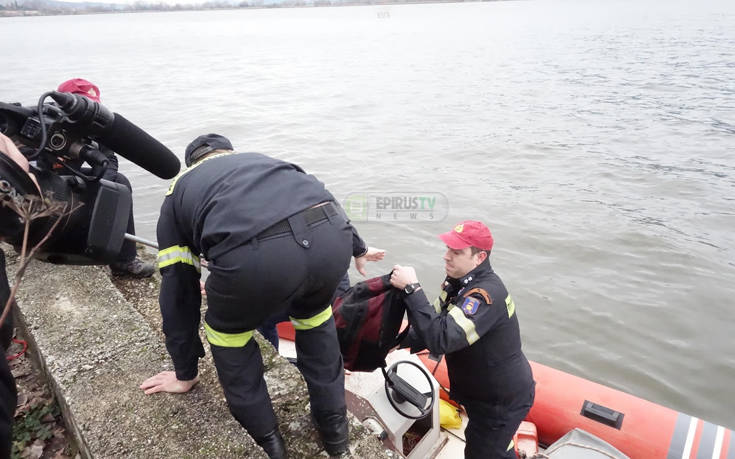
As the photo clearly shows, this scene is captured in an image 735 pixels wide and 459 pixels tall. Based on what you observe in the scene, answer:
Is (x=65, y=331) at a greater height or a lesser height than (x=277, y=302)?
lesser

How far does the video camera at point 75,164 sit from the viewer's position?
1.58 meters

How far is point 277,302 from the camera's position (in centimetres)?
172

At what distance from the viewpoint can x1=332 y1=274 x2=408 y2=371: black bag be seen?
2.59 metres

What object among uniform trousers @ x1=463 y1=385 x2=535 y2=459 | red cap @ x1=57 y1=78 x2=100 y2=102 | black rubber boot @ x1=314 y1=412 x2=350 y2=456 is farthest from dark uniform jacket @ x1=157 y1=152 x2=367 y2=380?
red cap @ x1=57 y1=78 x2=100 y2=102

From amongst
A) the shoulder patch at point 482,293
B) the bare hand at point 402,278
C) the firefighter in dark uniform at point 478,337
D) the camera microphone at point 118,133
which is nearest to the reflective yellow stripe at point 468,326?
the firefighter in dark uniform at point 478,337

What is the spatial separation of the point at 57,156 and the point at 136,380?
115cm

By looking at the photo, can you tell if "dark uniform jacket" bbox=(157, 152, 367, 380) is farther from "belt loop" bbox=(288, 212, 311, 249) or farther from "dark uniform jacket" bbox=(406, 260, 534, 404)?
"dark uniform jacket" bbox=(406, 260, 534, 404)

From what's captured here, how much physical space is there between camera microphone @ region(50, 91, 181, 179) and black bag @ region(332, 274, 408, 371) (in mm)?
1107

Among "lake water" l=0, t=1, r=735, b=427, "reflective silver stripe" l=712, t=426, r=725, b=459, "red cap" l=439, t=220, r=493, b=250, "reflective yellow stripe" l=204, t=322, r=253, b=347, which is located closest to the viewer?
"reflective yellow stripe" l=204, t=322, r=253, b=347

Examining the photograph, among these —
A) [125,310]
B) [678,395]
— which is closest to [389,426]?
[125,310]

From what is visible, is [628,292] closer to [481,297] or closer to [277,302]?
[481,297]

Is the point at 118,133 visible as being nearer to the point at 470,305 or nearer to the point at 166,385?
the point at 166,385

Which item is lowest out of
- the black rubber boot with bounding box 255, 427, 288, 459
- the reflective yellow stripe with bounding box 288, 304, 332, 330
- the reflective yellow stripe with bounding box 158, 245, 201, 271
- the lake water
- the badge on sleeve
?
the lake water

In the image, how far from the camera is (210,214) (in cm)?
169
